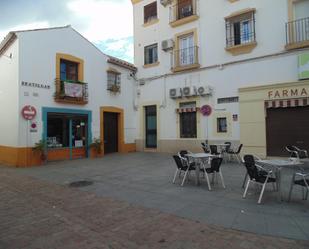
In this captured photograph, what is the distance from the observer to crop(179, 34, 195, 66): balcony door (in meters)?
14.4

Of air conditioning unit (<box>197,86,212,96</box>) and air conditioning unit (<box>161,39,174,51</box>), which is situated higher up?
air conditioning unit (<box>161,39,174,51</box>)

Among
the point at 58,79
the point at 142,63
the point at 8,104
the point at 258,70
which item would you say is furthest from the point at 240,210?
the point at 142,63

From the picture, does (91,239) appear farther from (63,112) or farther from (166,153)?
(166,153)

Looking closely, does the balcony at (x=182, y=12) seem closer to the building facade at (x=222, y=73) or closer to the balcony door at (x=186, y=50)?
the building facade at (x=222, y=73)

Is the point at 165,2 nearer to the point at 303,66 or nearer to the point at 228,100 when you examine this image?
the point at 228,100

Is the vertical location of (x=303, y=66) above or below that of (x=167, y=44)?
below

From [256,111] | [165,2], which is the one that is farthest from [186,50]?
[256,111]

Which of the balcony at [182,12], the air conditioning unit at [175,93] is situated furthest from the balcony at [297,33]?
the air conditioning unit at [175,93]

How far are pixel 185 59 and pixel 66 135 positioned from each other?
8.14 meters

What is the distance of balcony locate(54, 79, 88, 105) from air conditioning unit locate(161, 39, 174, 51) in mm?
5373

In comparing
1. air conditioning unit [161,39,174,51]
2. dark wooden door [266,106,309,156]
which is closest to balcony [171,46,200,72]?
air conditioning unit [161,39,174,51]

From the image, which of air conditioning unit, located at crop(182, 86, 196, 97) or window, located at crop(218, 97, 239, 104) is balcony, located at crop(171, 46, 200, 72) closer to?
air conditioning unit, located at crop(182, 86, 196, 97)

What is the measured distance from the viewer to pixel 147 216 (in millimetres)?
4727

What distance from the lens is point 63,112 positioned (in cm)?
1261
